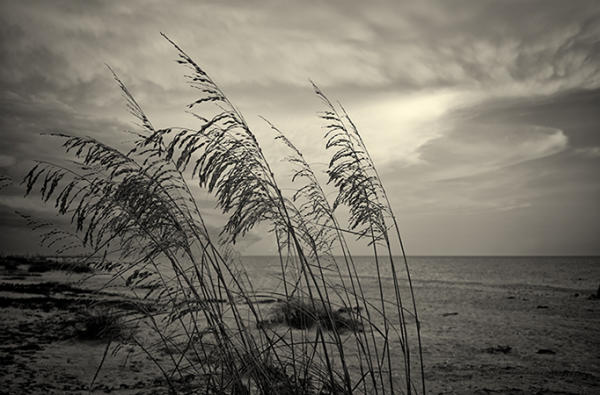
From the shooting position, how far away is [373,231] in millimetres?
2992

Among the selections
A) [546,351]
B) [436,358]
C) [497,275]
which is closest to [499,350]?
[546,351]

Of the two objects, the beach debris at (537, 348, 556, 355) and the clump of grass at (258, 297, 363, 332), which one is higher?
the clump of grass at (258, 297, 363, 332)

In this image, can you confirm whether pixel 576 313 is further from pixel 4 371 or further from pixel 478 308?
pixel 4 371

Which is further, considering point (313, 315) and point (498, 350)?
point (498, 350)

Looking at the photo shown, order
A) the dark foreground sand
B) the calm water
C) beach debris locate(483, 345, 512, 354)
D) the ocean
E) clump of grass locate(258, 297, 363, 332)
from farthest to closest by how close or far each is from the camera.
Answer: the calm water, beach debris locate(483, 345, 512, 354), the ocean, the dark foreground sand, clump of grass locate(258, 297, 363, 332)

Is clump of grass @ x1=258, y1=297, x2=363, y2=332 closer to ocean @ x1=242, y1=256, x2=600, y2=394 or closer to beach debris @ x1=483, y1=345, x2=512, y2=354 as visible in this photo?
ocean @ x1=242, y1=256, x2=600, y2=394

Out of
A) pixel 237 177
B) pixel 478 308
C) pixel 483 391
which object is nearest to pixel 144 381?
pixel 237 177

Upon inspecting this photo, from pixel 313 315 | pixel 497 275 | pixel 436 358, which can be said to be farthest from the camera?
pixel 497 275

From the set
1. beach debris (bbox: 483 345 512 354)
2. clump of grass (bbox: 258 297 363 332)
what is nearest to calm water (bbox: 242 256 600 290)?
clump of grass (bbox: 258 297 363 332)

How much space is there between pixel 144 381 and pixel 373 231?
3553mm

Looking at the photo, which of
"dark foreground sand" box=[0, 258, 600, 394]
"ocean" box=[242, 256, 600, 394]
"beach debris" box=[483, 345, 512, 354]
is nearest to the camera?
"dark foreground sand" box=[0, 258, 600, 394]

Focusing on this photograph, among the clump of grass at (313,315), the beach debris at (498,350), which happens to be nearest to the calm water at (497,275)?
the clump of grass at (313,315)

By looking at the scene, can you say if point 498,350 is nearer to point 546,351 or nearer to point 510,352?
point 510,352

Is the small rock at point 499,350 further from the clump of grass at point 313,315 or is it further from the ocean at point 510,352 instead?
the clump of grass at point 313,315
